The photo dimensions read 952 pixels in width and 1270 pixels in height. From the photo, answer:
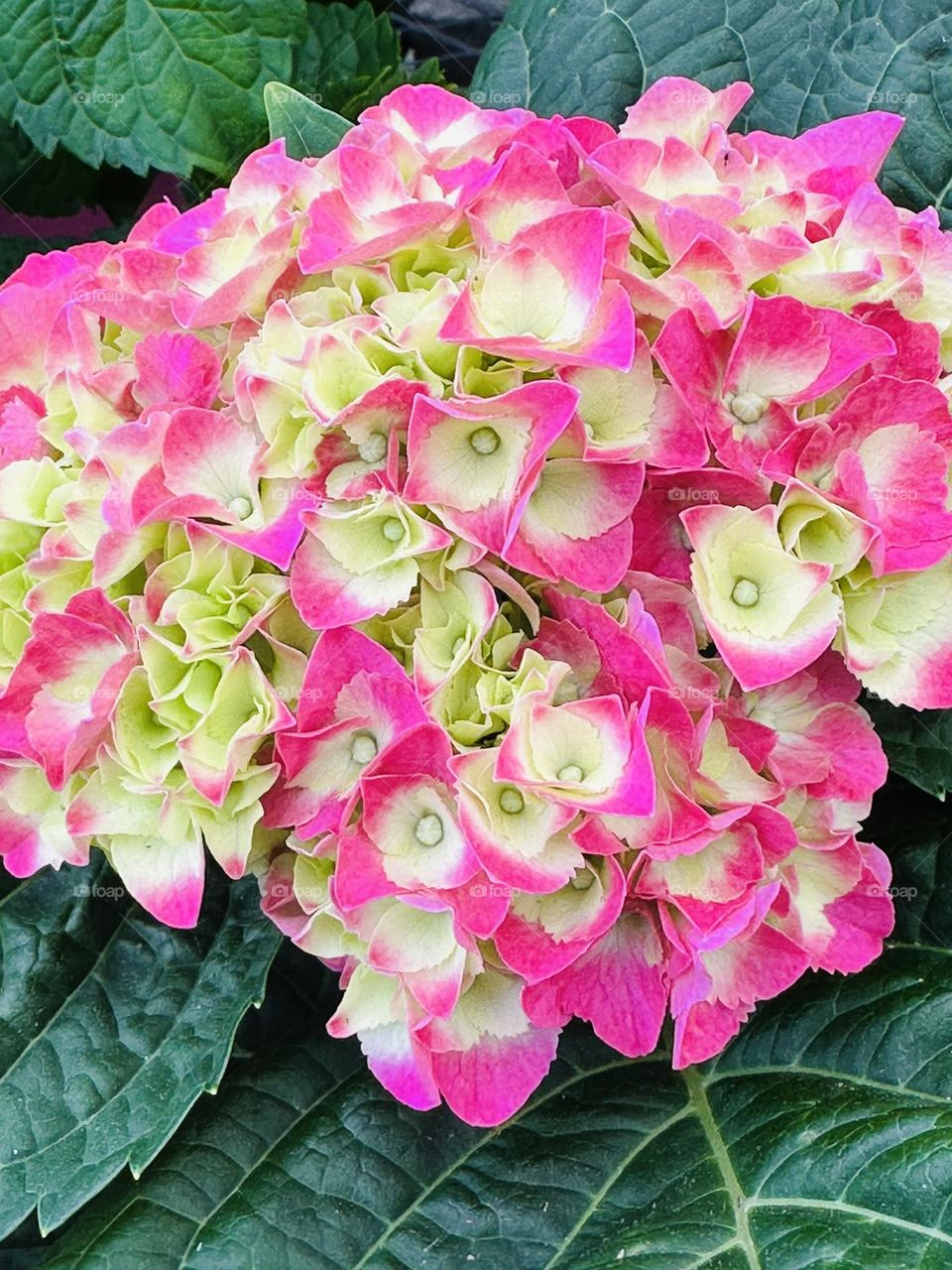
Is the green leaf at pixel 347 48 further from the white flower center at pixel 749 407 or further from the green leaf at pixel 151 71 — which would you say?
the white flower center at pixel 749 407

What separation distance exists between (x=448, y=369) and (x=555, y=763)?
18 cm

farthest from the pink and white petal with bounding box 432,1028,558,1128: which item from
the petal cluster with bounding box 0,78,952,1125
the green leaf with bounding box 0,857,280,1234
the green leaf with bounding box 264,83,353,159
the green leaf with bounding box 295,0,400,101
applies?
the green leaf with bounding box 295,0,400,101

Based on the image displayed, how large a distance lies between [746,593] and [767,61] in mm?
A: 467

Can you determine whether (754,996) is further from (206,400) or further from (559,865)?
(206,400)

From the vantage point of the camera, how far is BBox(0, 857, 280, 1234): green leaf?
803mm

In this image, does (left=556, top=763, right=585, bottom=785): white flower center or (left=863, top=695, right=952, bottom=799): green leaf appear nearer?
(left=556, top=763, right=585, bottom=785): white flower center

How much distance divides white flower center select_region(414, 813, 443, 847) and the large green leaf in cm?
22

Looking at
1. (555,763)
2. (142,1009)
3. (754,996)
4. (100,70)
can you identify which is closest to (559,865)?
(555,763)
